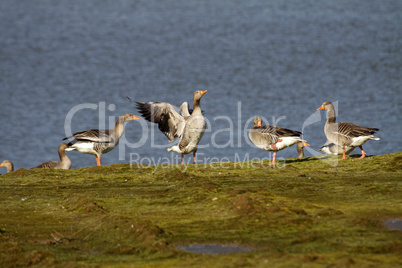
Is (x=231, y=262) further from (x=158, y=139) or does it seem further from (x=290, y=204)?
(x=158, y=139)

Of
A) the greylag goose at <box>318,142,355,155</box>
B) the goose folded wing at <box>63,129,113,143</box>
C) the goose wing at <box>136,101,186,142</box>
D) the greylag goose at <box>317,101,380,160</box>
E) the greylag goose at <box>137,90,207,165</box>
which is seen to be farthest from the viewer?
the goose folded wing at <box>63,129,113,143</box>

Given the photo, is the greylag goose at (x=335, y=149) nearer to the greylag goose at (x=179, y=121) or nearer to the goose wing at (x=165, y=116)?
the greylag goose at (x=179, y=121)

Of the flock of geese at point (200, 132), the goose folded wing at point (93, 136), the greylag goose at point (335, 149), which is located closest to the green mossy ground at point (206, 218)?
the flock of geese at point (200, 132)

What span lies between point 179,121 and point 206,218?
8523 millimetres

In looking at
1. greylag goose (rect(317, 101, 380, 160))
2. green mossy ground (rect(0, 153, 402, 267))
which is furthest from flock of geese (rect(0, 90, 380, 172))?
green mossy ground (rect(0, 153, 402, 267))

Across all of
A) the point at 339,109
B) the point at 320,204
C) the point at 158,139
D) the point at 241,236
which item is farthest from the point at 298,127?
the point at 241,236

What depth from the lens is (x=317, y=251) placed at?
556 centimetres

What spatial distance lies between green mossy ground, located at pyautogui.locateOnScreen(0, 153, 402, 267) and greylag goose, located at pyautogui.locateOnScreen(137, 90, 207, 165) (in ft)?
11.5

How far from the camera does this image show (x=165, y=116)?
15898 millimetres

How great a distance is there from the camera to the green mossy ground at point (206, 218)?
5.55m

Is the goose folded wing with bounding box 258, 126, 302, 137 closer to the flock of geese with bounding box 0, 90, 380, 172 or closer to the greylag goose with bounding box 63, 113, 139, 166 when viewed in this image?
the flock of geese with bounding box 0, 90, 380, 172

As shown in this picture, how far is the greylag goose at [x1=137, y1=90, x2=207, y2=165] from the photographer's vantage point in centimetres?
1528

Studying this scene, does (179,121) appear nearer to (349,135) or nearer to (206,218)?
(349,135)

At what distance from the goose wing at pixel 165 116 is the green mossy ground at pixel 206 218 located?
3746 mm
